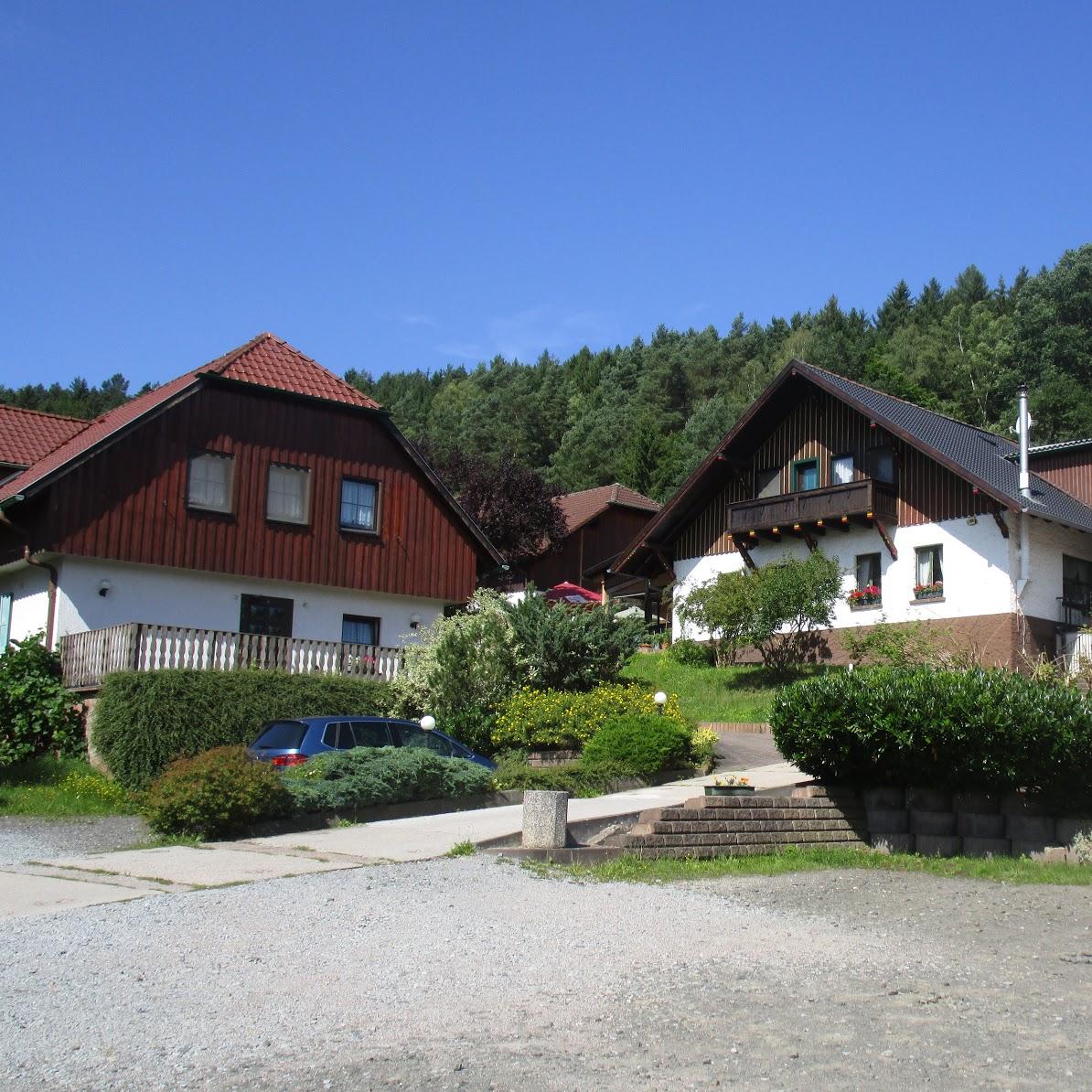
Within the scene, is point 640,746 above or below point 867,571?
below

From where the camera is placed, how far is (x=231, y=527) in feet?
88.0

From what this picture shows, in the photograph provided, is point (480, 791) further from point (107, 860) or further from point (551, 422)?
point (551, 422)

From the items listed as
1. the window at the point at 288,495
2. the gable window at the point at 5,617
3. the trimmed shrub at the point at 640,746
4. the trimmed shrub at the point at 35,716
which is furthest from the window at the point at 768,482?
the trimmed shrub at the point at 35,716

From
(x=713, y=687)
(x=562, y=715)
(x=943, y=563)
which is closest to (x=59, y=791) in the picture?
(x=562, y=715)

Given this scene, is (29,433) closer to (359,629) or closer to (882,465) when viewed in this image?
(359,629)

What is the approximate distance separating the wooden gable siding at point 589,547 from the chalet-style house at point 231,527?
877 inches

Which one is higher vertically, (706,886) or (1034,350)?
(1034,350)

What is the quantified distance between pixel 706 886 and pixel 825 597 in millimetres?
21453

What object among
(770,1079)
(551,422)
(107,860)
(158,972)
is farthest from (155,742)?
(551,422)

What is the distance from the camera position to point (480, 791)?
17.5 m

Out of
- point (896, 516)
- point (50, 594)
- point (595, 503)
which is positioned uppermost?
point (595, 503)

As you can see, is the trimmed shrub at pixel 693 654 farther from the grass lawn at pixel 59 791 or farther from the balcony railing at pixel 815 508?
the grass lawn at pixel 59 791

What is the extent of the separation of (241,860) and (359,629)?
52.9ft

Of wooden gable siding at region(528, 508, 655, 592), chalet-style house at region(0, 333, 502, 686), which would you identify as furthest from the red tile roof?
wooden gable siding at region(528, 508, 655, 592)
